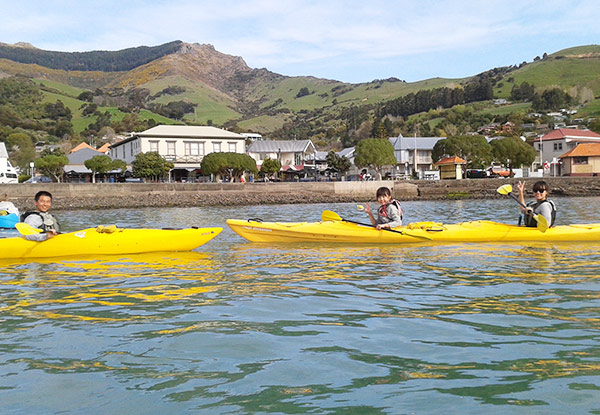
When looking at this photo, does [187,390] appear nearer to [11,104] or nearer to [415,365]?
[415,365]

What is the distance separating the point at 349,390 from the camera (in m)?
4.05

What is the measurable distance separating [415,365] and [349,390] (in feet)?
2.50

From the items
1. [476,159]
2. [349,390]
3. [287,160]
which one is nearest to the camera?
[349,390]

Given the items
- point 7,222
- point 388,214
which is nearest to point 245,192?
point 7,222

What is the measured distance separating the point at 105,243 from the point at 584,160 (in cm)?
6109

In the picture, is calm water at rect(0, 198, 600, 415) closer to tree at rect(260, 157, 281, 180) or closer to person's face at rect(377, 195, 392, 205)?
person's face at rect(377, 195, 392, 205)

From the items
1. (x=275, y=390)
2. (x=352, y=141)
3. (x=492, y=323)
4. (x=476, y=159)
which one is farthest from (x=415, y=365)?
(x=352, y=141)

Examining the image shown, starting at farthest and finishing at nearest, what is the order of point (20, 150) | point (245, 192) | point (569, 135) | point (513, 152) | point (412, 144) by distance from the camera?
point (20, 150)
point (412, 144)
point (569, 135)
point (513, 152)
point (245, 192)

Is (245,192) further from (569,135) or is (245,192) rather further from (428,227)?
(569,135)

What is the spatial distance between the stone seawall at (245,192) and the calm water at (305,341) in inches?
1294

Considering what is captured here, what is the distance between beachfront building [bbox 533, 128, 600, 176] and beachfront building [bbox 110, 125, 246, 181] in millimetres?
39431

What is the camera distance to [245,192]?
151 ft

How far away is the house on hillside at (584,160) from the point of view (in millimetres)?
59781

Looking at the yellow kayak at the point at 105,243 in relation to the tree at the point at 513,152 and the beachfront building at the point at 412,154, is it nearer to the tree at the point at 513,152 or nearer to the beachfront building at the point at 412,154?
the tree at the point at 513,152
